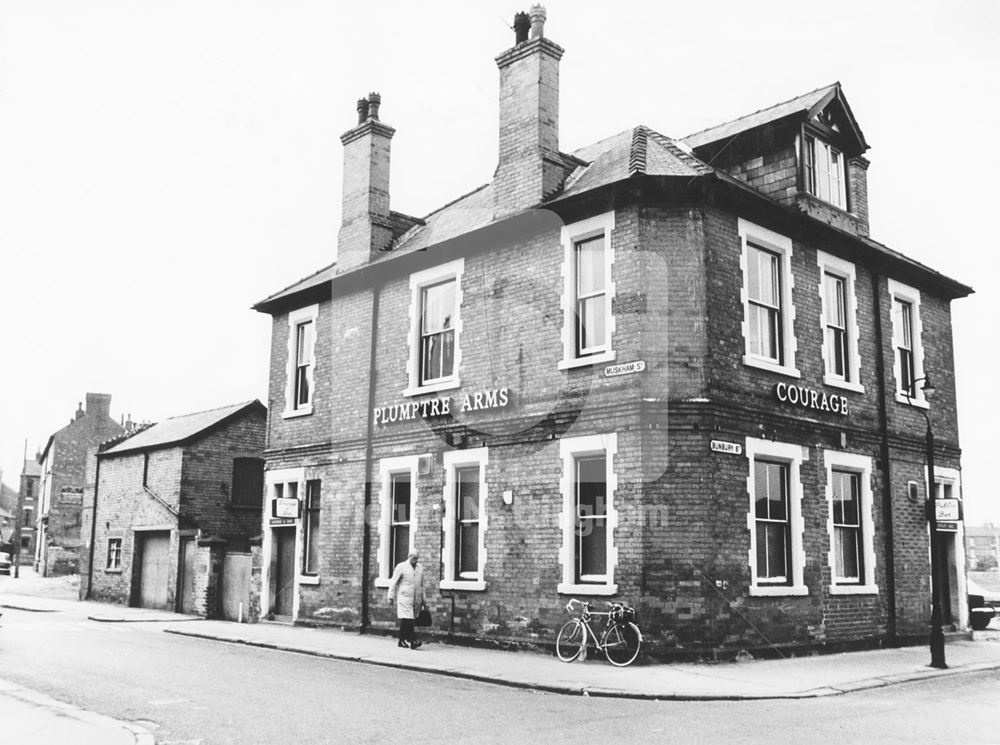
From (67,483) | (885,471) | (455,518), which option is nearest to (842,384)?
(885,471)

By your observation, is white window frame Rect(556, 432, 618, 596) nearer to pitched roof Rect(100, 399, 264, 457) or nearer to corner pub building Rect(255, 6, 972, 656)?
corner pub building Rect(255, 6, 972, 656)

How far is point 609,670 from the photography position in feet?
46.6

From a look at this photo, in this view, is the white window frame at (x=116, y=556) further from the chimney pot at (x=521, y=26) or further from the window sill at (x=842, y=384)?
the window sill at (x=842, y=384)

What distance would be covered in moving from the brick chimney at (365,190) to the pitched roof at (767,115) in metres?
7.10

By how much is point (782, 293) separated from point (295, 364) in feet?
37.1

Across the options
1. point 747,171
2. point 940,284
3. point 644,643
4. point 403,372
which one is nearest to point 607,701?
point 644,643

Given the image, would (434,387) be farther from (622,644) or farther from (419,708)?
(419,708)

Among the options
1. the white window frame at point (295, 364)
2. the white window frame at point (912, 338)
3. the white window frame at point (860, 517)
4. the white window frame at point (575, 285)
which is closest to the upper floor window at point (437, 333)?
the white window frame at point (575, 285)

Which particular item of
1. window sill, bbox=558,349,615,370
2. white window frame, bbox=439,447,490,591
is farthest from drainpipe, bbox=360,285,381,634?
window sill, bbox=558,349,615,370

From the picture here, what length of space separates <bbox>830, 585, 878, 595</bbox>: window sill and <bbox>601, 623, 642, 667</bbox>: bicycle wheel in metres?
4.46

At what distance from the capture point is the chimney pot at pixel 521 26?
753 inches

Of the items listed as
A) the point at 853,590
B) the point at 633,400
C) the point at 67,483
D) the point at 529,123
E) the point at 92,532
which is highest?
the point at 529,123

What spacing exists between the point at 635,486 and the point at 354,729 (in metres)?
7.14

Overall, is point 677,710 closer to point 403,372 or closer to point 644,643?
point 644,643
